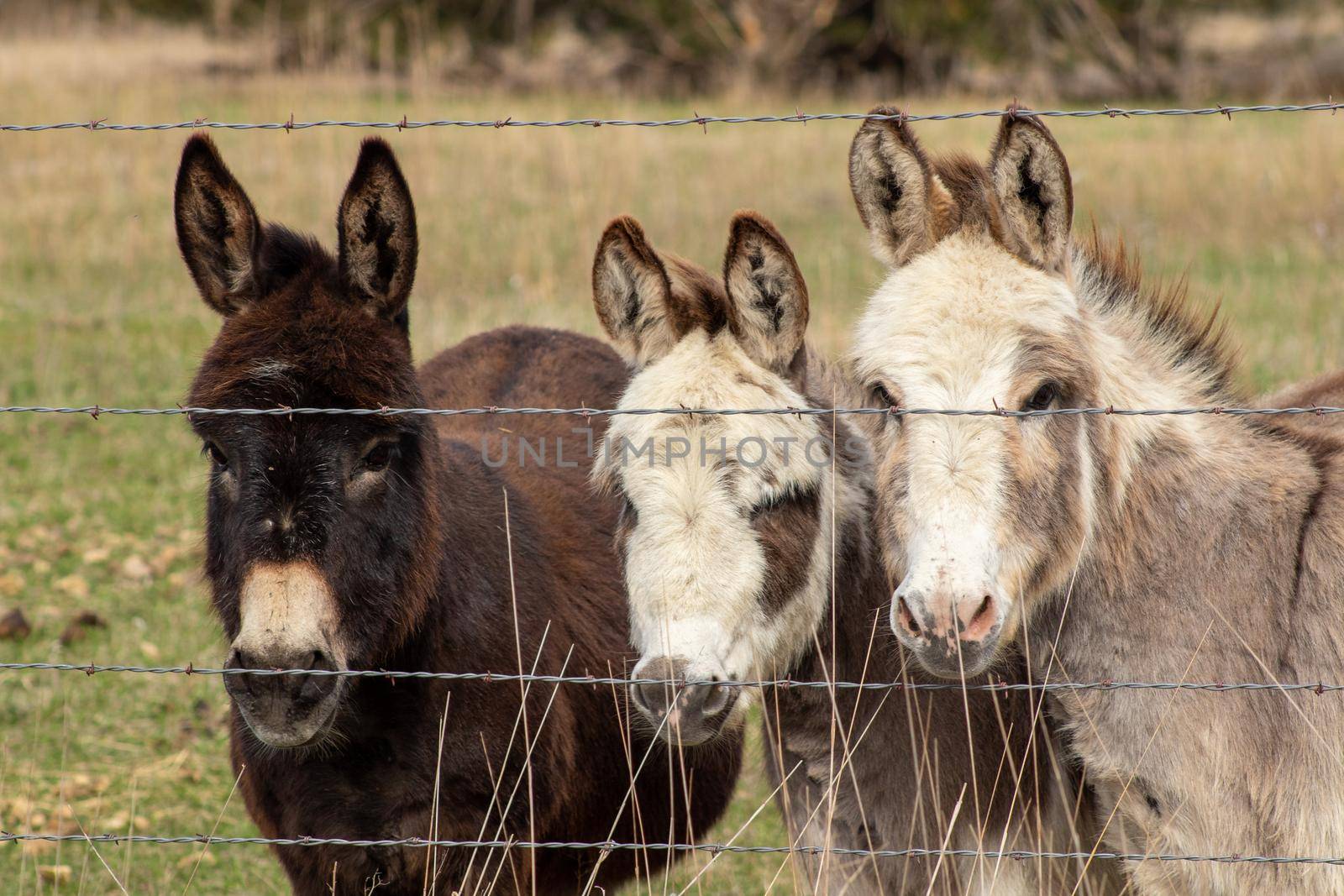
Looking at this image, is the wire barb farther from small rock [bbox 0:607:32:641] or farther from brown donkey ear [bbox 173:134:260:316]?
small rock [bbox 0:607:32:641]

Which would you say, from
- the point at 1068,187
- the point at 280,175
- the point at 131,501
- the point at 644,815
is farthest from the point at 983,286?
the point at 280,175

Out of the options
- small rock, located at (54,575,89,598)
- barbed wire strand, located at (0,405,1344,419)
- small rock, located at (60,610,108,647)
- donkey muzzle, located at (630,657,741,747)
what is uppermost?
barbed wire strand, located at (0,405,1344,419)

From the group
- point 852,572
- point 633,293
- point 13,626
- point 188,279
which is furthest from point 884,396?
point 188,279

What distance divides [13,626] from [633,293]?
13.8 feet

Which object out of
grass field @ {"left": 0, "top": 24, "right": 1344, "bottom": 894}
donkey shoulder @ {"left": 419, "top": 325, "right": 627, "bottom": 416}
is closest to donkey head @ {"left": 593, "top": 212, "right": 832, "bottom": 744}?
donkey shoulder @ {"left": 419, "top": 325, "right": 627, "bottom": 416}

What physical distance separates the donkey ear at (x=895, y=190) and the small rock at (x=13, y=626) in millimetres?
4724

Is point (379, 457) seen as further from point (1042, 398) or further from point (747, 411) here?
point (1042, 398)

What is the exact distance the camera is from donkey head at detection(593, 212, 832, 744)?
295 centimetres

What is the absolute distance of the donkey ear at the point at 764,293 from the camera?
324 cm

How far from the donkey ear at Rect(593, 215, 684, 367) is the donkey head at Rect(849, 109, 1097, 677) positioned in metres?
0.53

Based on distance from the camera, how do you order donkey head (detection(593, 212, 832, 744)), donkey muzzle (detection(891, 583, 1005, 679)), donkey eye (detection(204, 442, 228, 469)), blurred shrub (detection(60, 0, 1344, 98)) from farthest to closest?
blurred shrub (detection(60, 0, 1344, 98))
donkey eye (detection(204, 442, 228, 469))
donkey head (detection(593, 212, 832, 744))
donkey muzzle (detection(891, 583, 1005, 679))

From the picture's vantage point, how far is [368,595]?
10.3ft

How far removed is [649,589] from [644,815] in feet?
4.09

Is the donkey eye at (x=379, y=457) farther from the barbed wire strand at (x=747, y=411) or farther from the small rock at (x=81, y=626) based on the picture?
the small rock at (x=81, y=626)
